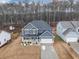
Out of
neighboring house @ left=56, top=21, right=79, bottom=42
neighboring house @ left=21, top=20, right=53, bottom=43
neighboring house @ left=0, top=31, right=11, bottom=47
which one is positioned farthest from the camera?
neighboring house @ left=56, top=21, right=79, bottom=42

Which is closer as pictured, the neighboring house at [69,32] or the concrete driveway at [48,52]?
the concrete driveway at [48,52]

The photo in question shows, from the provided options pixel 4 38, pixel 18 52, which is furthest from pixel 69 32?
pixel 4 38

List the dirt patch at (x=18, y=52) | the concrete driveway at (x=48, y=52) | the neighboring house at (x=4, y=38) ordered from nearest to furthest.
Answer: the concrete driveway at (x=48, y=52)
the dirt patch at (x=18, y=52)
the neighboring house at (x=4, y=38)

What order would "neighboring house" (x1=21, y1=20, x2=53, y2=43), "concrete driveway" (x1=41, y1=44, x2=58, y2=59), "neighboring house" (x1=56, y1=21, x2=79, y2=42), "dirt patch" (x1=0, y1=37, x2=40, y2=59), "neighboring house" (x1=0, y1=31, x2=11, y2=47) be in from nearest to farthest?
1. "concrete driveway" (x1=41, y1=44, x2=58, y2=59)
2. "dirt patch" (x1=0, y1=37, x2=40, y2=59)
3. "neighboring house" (x1=0, y1=31, x2=11, y2=47)
4. "neighboring house" (x1=21, y1=20, x2=53, y2=43)
5. "neighboring house" (x1=56, y1=21, x2=79, y2=42)

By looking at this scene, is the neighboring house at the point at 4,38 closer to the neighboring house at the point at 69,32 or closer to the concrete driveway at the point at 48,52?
the concrete driveway at the point at 48,52

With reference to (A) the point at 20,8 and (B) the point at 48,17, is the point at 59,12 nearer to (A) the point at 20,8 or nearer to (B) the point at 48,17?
(B) the point at 48,17

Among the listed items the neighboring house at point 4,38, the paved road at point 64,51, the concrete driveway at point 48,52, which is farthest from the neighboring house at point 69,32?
the neighboring house at point 4,38

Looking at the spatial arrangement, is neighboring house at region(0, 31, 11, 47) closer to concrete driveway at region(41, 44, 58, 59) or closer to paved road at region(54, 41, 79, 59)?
concrete driveway at region(41, 44, 58, 59)

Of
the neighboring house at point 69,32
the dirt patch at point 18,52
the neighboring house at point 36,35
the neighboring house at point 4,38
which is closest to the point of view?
the dirt patch at point 18,52

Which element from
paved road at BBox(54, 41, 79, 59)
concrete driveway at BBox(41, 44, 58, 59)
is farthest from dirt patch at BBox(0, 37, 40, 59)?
paved road at BBox(54, 41, 79, 59)
